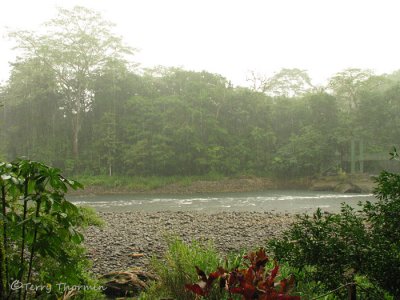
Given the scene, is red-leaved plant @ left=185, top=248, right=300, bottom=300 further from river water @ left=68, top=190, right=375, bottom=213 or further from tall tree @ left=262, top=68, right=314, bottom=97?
tall tree @ left=262, top=68, right=314, bottom=97

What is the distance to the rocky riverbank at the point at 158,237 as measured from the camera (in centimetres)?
571

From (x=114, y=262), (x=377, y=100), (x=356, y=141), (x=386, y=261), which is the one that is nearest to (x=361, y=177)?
(x=356, y=141)

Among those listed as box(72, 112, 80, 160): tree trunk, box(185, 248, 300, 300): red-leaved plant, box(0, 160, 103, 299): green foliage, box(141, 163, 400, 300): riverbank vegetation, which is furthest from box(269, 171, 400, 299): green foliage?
box(72, 112, 80, 160): tree trunk

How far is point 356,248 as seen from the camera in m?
2.68

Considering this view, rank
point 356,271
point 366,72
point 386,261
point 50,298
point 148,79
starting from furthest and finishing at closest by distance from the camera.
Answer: point 148,79
point 366,72
point 356,271
point 386,261
point 50,298

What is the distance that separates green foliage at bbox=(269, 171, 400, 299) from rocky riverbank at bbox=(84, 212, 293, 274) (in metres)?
2.60

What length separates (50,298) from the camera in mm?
2219

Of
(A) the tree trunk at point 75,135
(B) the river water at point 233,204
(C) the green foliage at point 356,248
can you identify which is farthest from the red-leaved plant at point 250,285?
(A) the tree trunk at point 75,135

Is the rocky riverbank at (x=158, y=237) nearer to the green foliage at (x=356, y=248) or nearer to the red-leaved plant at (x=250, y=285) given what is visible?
the green foliage at (x=356, y=248)

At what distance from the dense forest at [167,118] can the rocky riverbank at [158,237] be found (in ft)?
61.1

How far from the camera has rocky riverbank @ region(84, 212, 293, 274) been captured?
18.7 ft

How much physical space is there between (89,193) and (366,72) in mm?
23464

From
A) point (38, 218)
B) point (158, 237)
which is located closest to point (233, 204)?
point (158, 237)

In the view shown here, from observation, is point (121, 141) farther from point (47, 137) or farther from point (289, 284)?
point (289, 284)
